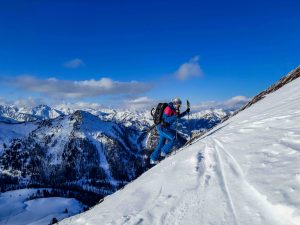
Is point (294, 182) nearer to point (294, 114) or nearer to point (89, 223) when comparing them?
point (89, 223)

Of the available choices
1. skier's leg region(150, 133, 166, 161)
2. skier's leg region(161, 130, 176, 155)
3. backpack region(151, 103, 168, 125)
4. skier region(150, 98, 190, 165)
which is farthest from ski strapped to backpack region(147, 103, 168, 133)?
skier's leg region(150, 133, 166, 161)

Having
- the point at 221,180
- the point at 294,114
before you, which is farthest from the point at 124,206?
the point at 294,114

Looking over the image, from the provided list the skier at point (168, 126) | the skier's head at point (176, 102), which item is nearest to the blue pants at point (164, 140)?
the skier at point (168, 126)

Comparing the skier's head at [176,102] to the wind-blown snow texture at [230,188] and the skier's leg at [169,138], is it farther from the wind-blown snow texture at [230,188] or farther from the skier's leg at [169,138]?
the wind-blown snow texture at [230,188]

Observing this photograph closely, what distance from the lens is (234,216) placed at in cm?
827

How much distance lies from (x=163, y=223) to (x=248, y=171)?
3.45 meters

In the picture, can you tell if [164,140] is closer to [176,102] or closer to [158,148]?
[158,148]

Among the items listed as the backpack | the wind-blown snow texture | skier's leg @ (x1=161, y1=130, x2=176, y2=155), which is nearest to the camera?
the wind-blown snow texture

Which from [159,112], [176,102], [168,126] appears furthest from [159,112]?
[176,102]

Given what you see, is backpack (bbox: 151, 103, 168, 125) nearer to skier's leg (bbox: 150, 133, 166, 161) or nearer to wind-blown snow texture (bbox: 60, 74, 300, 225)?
skier's leg (bbox: 150, 133, 166, 161)

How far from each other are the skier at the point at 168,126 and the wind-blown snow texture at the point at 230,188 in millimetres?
7241

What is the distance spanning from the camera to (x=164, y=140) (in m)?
24.3

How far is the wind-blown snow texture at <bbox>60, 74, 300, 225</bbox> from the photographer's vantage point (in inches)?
319

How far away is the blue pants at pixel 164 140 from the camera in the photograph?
23.4 m
